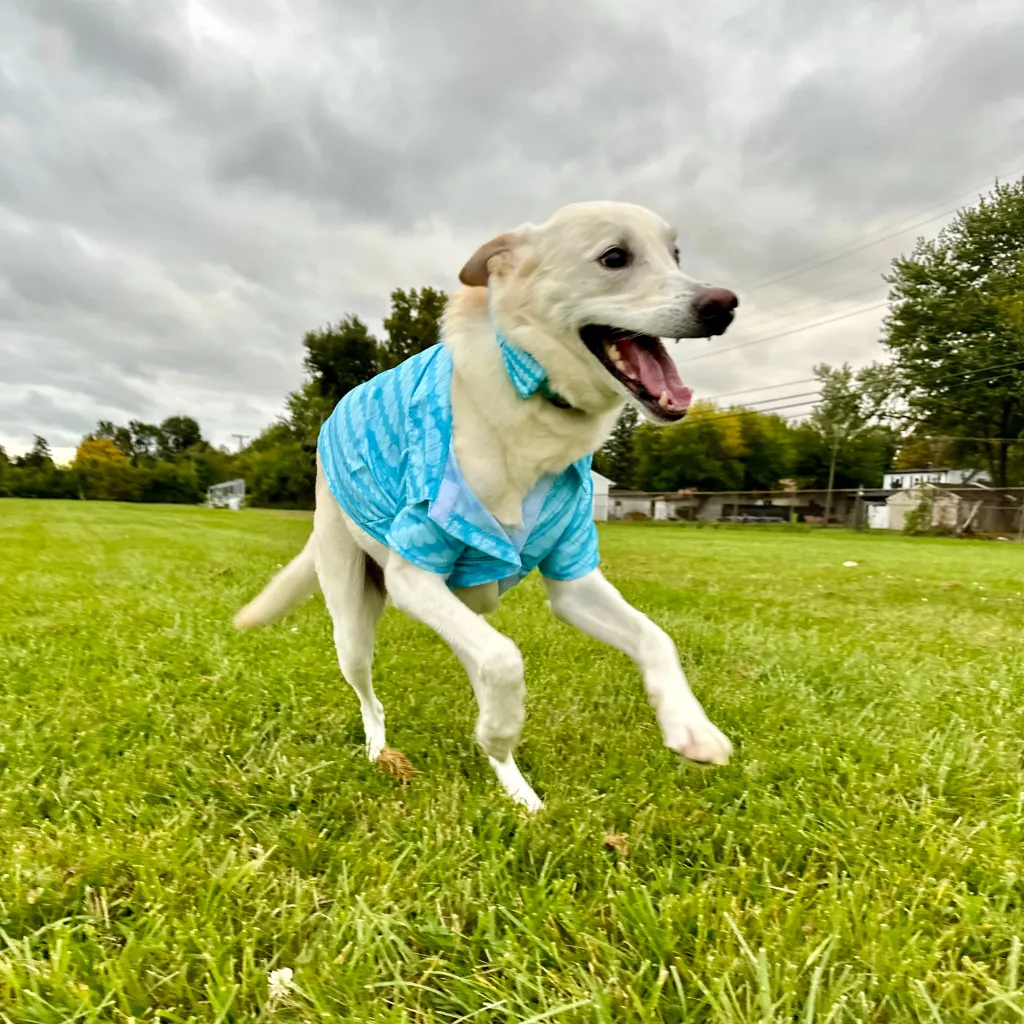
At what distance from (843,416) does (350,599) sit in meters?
47.3

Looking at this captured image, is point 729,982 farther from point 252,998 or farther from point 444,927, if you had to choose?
point 252,998

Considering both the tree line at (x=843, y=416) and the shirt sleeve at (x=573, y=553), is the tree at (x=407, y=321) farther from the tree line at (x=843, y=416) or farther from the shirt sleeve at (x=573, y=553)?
the shirt sleeve at (x=573, y=553)

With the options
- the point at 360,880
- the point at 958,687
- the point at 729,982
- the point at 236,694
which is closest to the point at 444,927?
the point at 360,880

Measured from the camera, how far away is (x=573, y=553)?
81.5 inches

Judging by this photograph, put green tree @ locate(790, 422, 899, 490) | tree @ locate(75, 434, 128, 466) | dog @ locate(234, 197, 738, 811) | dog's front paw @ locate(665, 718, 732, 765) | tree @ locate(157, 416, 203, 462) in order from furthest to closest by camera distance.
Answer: tree @ locate(157, 416, 203, 462) → tree @ locate(75, 434, 128, 466) → green tree @ locate(790, 422, 899, 490) → dog @ locate(234, 197, 738, 811) → dog's front paw @ locate(665, 718, 732, 765)

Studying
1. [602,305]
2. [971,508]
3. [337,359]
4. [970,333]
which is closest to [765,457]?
[970,333]

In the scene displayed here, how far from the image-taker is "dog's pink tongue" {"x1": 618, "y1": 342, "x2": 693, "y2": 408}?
6.20 ft

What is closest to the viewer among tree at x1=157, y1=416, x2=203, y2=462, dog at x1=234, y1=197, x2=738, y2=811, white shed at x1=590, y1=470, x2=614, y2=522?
dog at x1=234, y1=197, x2=738, y2=811

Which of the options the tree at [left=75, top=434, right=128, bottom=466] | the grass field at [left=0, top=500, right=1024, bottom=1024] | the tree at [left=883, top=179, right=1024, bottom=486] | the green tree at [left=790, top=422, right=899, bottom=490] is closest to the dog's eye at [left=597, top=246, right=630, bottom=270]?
the grass field at [left=0, top=500, right=1024, bottom=1024]

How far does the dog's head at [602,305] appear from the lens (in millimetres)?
1879

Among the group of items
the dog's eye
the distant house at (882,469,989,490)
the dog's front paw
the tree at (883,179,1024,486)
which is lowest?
the dog's front paw

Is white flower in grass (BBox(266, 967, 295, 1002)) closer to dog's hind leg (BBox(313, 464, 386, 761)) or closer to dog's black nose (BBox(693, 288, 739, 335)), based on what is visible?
dog's hind leg (BBox(313, 464, 386, 761))

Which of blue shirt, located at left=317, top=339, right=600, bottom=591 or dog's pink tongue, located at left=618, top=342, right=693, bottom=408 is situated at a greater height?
dog's pink tongue, located at left=618, top=342, right=693, bottom=408

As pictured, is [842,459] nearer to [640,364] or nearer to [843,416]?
[843,416]
